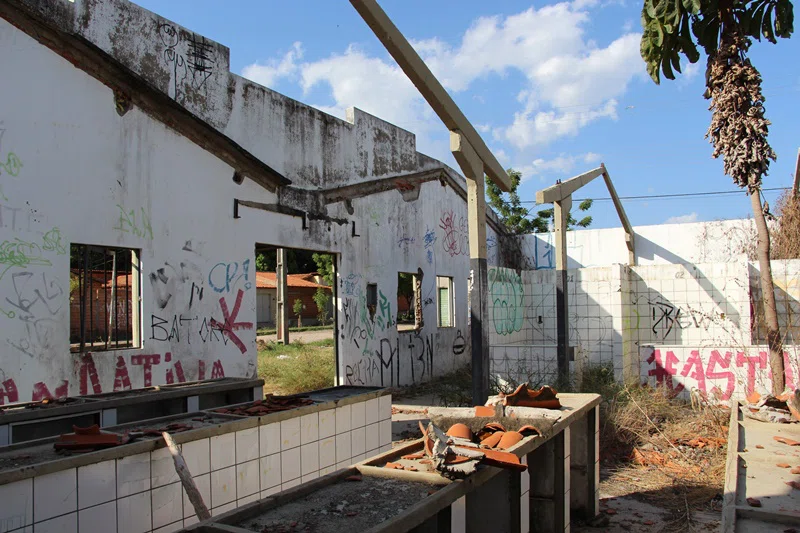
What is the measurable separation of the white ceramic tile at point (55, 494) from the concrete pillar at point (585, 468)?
12.6 feet

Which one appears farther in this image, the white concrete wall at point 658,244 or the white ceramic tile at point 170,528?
the white concrete wall at point 658,244

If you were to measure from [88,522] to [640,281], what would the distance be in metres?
11.6

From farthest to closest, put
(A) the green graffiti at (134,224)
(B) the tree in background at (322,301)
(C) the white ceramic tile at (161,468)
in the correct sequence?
(B) the tree in background at (322,301), (A) the green graffiti at (134,224), (C) the white ceramic tile at (161,468)

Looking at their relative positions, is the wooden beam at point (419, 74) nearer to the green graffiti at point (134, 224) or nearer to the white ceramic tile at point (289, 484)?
the green graffiti at point (134, 224)

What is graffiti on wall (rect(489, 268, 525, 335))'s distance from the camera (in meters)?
11.7

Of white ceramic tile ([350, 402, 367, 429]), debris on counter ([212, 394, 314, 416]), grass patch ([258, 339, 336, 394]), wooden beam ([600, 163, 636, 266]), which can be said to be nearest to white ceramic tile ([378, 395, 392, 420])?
white ceramic tile ([350, 402, 367, 429])

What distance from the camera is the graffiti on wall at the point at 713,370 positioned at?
8.79 metres

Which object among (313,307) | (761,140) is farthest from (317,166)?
(313,307)

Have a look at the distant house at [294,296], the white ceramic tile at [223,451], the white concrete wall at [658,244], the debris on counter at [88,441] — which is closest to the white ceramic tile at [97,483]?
the debris on counter at [88,441]

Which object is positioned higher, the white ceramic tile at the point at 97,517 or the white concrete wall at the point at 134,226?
the white concrete wall at the point at 134,226

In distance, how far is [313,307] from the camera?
133 ft

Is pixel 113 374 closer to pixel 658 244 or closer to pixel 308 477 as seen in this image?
pixel 308 477

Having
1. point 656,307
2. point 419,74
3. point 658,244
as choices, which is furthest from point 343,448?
point 658,244

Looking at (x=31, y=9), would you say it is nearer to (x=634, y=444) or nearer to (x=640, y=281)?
(x=634, y=444)
